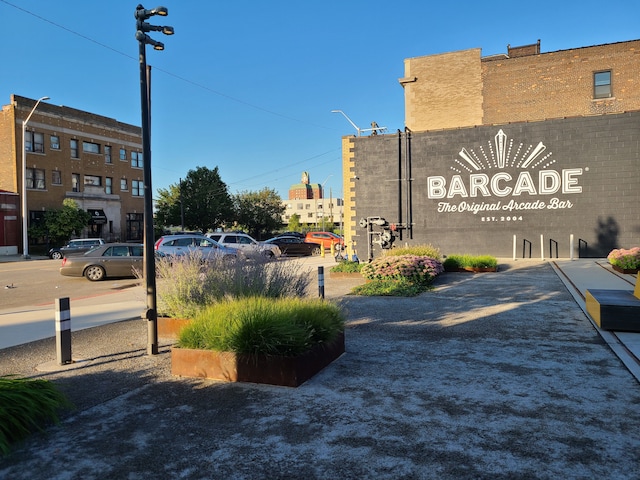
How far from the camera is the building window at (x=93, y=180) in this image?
1895 inches

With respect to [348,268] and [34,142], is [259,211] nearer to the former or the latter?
[34,142]

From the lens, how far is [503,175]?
2208 centimetres

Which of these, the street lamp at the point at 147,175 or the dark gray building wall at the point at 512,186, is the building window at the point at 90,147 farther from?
the street lamp at the point at 147,175

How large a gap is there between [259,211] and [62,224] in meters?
25.7

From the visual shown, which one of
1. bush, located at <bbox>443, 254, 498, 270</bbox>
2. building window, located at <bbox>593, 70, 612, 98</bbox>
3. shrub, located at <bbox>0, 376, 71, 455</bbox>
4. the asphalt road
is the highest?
building window, located at <bbox>593, 70, 612, 98</bbox>

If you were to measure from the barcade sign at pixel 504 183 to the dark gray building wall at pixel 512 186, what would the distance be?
0.04m

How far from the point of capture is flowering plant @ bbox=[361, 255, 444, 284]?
13469mm

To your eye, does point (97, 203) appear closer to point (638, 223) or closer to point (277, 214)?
point (277, 214)

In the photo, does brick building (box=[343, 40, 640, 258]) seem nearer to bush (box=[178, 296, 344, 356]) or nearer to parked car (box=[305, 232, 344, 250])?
parked car (box=[305, 232, 344, 250])

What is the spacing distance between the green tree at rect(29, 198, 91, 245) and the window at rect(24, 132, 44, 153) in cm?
482

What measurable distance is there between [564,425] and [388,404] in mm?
1453

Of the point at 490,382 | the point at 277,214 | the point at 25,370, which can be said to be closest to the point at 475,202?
the point at 490,382

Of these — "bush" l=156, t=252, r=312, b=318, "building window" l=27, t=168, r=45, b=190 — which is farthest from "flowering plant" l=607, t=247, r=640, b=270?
"building window" l=27, t=168, r=45, b=190

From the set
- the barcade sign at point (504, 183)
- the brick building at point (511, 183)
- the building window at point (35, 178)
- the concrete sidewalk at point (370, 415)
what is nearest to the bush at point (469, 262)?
the brick building at point (511, 183)
